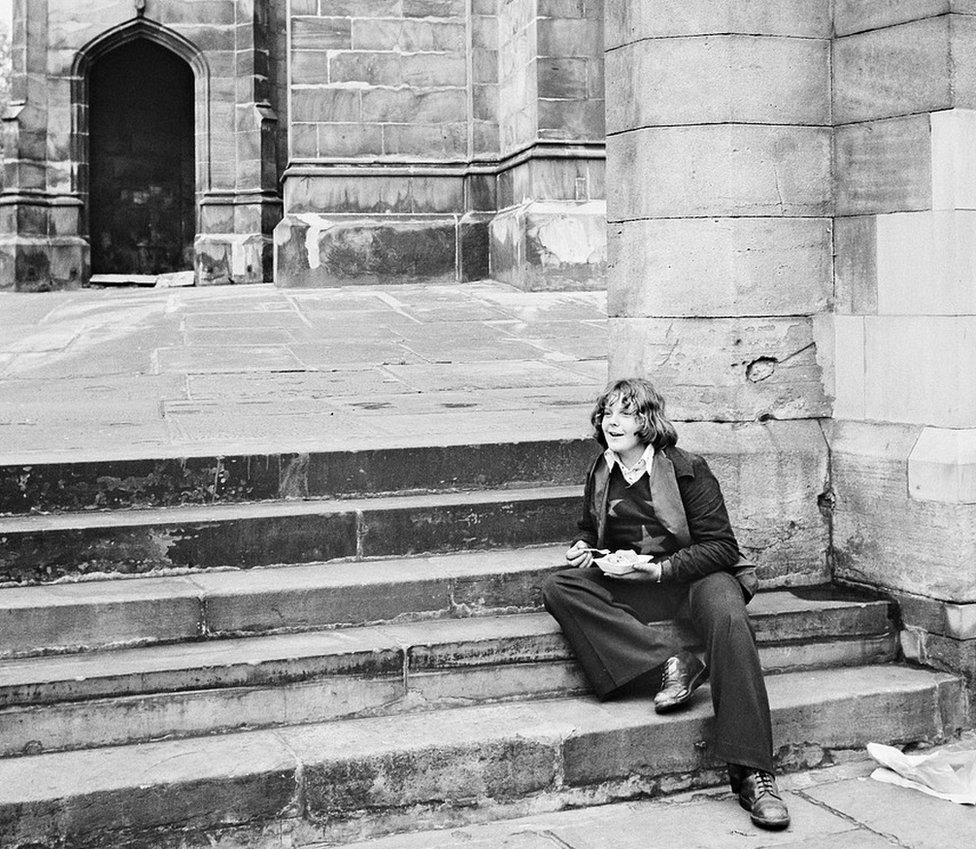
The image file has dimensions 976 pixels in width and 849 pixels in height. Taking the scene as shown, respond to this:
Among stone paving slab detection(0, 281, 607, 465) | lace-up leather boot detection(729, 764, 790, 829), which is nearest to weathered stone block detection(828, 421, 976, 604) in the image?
lace-up leather boot detection(729, 764, 790, 829)

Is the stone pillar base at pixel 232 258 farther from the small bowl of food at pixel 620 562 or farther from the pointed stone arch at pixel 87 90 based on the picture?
the small bowl of food at pixel 620 562

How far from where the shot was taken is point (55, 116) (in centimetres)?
1911

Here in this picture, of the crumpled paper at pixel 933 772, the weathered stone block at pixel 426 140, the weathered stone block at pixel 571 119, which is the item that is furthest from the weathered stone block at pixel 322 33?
the crumpled paper at pixel 933 772

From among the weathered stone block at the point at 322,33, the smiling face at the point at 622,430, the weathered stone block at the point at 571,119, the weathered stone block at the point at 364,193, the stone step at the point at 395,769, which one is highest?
the weathered stone block at the point at 322,33

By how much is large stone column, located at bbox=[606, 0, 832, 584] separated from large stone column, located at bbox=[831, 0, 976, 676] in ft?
0.39

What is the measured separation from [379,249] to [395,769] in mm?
11696

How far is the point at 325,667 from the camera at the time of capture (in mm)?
4520

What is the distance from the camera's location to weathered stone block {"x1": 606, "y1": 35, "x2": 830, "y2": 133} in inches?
214

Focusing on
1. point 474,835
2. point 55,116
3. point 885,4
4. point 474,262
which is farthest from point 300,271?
point 474,835

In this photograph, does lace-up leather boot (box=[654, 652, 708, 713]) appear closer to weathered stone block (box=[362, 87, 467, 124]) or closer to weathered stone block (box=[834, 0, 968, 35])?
weathered stone block (box=[834, 0, 968, 35])

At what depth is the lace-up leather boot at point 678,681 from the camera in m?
4.54

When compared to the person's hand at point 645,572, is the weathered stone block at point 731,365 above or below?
above

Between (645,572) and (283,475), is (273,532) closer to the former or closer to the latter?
(283,475)

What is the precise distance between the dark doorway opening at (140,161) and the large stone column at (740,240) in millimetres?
15923
